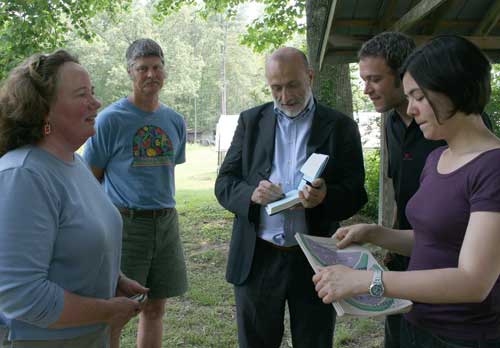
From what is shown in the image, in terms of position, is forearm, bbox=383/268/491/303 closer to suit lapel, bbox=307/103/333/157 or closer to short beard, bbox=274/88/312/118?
suit lapel, bbox=307/103/333/157

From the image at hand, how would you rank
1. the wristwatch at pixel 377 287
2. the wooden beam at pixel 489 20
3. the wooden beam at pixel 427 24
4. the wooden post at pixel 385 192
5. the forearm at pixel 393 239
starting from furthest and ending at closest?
the wooden post at pixel 385 192 → the wooden beam at pixel 427 24 → the wooden beam at pixel 489 20 → the forearm at pixel 393 239 → the wristwatch at pixel 377 287

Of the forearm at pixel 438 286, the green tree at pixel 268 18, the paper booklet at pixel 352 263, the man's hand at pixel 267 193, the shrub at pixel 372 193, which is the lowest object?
the shrub at pixel 372 193

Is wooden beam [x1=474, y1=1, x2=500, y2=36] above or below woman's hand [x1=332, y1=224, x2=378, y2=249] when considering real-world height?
above

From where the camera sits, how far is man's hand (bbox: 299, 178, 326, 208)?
2248 mm

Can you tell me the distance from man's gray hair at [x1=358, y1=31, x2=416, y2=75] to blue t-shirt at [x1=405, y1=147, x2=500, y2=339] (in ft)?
2.64

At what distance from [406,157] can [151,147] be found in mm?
1741

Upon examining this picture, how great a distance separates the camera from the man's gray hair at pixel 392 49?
2332mm

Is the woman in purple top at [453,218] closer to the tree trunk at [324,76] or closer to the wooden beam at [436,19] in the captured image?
the wooden beam at [436,19]

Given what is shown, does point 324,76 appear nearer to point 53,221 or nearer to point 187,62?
point 53,221

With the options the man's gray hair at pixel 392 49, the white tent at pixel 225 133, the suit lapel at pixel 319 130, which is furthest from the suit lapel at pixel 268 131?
the white tent at pixel 225 133

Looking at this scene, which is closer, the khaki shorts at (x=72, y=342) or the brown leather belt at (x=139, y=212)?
the khaki shorts at (x=72, y=342)

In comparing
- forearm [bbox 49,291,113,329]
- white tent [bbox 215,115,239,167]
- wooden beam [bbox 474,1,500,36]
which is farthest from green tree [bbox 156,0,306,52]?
forearm [bbox 49,291,113,329]

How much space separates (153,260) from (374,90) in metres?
1.90

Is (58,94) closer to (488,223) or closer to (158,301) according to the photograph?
(488,223)
